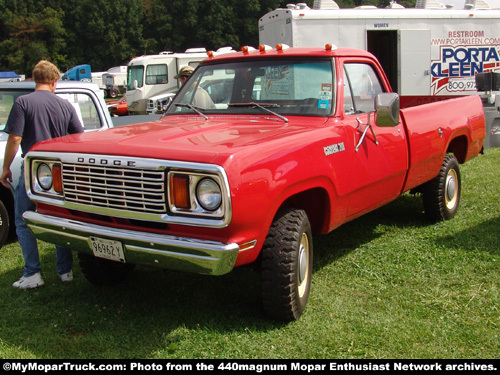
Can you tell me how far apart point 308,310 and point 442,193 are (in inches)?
107

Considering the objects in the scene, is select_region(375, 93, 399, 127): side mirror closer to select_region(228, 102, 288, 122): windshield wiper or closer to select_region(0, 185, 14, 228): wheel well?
select_region(228, 102, 288, 122): windshield wiper

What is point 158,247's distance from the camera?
3277 mm

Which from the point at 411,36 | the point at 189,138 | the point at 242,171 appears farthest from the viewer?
the point at 411,36

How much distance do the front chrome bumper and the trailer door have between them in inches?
447

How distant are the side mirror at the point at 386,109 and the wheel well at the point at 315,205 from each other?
0.81m

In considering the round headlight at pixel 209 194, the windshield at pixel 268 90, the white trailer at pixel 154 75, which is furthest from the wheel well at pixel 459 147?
the white trailer at pixel 154 75

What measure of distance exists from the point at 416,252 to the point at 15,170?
4032mm

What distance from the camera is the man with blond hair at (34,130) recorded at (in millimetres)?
4438

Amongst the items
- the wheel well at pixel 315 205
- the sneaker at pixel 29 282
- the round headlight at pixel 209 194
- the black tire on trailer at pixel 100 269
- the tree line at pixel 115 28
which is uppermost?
the tree line at pixel 115 28

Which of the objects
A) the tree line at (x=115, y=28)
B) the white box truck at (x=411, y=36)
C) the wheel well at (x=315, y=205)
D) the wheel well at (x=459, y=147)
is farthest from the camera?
the tree line at (x=115, y=28)

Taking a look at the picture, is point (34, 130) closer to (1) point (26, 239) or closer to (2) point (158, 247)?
(1) point (26, 239)

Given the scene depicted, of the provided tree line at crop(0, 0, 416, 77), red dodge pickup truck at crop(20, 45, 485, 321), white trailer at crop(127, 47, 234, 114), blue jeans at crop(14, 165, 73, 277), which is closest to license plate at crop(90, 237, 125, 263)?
red dodge pickup truck at crop(20, 45, 485, 321)

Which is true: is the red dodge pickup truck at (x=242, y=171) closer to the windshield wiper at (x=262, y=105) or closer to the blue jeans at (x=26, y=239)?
the windshield wiper at (x=262, y=105)

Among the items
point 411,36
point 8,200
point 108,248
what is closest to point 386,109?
point 108,248
